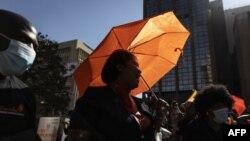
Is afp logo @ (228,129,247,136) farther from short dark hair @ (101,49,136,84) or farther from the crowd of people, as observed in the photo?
short dark hair @ (101,49,136,84)

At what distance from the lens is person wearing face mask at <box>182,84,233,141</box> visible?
365 cm

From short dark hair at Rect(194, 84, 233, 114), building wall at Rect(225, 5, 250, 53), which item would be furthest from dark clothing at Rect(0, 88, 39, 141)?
building wall at Rect(225, 5, 250, 53)

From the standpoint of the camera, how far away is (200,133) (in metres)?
3.62

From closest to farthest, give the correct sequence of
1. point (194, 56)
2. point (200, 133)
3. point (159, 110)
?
point (159, 110), point (200, 133), point (194, 56)

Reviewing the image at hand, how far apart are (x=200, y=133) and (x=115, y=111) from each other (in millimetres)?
1462

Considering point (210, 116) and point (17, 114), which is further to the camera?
point (210, 116)

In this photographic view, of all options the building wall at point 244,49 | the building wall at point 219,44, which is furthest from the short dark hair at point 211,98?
the building wall at point 219,44

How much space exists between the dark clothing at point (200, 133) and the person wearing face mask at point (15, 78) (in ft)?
6.35

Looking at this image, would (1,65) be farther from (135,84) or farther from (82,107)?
(135,84)

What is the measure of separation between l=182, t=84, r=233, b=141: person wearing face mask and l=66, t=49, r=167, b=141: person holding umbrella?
3.10 ft

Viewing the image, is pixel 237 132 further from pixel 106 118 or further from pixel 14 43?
pixel 14 43

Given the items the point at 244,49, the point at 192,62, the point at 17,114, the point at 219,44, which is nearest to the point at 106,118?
the point at 17,114

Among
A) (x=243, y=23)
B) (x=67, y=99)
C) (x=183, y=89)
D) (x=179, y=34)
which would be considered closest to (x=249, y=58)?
(x=243, y=23)

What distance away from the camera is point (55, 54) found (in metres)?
28.9
